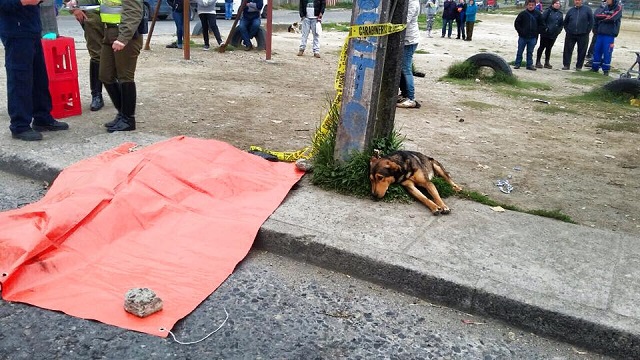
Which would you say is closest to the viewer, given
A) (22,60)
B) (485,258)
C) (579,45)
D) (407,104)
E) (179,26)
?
(485,258)

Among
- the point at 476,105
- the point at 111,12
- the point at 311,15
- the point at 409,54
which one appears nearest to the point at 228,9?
the point at 311,15

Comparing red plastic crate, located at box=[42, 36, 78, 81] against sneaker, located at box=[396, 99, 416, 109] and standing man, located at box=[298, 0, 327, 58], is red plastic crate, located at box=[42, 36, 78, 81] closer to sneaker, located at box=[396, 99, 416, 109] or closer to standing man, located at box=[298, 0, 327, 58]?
sneaker, located at box=[396, 99, 416, 109]

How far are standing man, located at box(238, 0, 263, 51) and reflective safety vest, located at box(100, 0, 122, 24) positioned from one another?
7.59m

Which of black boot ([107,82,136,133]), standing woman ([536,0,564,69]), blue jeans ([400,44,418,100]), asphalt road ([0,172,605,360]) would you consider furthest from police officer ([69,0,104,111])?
standing woman ([536,0,564,69])

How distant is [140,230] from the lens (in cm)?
389

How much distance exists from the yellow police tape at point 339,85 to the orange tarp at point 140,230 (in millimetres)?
298

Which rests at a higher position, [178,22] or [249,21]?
[249,21]

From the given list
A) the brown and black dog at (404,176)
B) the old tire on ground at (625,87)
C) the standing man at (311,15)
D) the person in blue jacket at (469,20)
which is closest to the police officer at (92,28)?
the brown and black dog at (404,176)

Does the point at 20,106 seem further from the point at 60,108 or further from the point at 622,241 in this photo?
the point at 622,241

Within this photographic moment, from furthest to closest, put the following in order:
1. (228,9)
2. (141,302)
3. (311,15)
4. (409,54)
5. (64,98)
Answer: (228,9)
(311,15)
(409,54)
(64,98)
(141,302)

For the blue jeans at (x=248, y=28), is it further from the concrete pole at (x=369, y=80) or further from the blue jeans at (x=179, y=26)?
the concrete pole at (x=369, y=80)

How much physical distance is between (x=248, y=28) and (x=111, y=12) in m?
8.12

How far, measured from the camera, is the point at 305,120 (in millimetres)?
7078

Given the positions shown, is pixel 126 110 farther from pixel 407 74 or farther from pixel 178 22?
pixel 178 22
